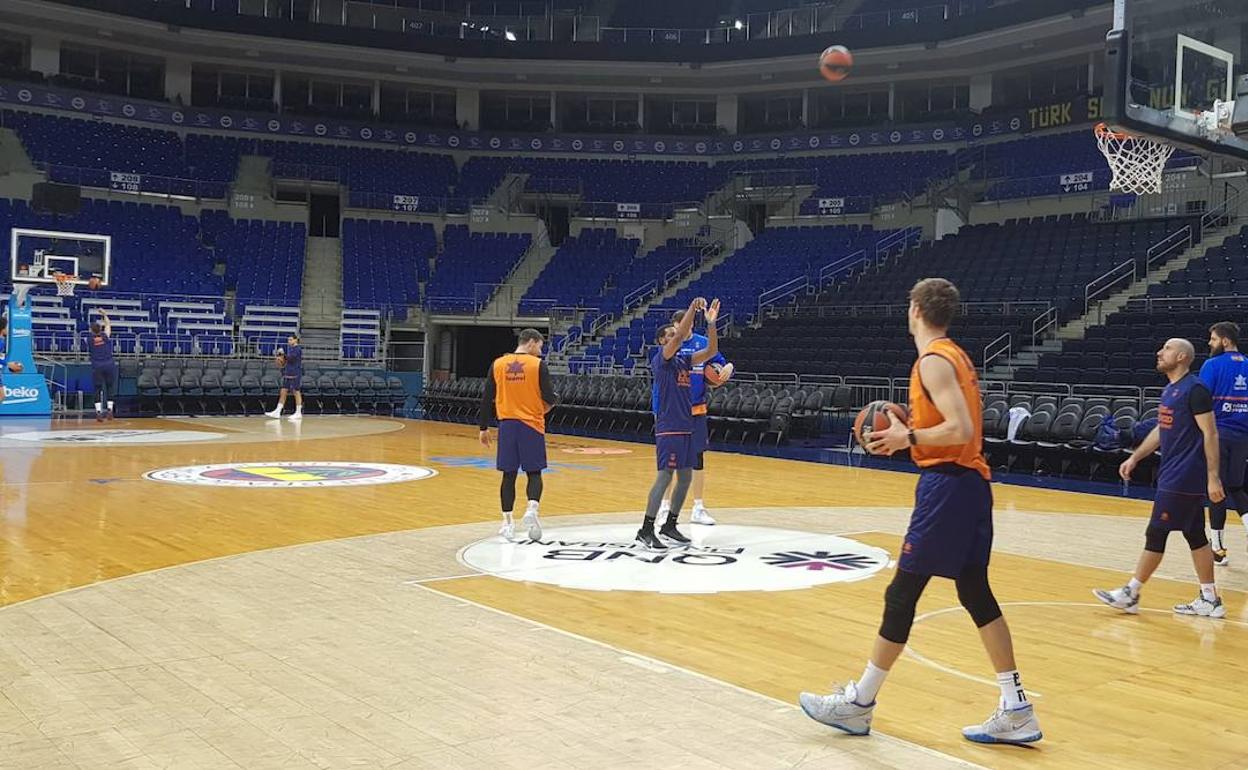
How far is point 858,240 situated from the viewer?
3259 centimetres

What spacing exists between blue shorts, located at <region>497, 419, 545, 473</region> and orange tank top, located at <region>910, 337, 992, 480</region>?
15.5ft

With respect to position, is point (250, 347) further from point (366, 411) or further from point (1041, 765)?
point (1041, 765)

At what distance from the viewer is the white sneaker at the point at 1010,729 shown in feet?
13.3

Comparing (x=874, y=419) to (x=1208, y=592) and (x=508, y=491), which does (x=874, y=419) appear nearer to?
(x=1208, y=592)

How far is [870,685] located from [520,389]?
4870 mm

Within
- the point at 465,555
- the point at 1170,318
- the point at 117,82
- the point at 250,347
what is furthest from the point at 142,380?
the point at 1170,318

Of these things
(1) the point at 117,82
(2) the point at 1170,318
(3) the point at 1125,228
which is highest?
(1) the point at 117,82

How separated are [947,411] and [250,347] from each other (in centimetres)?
2816

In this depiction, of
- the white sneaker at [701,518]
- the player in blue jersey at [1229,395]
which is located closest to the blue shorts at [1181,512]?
the player in blue jersey at [1229,395]

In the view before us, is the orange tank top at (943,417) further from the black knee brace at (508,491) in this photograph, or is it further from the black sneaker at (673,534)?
the black knee brace at (508,491)

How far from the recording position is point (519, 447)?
8.57 meters

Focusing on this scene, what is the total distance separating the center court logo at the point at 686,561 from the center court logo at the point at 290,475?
423 cm

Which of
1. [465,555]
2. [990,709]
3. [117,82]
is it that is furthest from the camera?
[117,82]

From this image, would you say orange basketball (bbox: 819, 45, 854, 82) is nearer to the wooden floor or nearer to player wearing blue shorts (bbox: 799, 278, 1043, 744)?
the wooden floor
